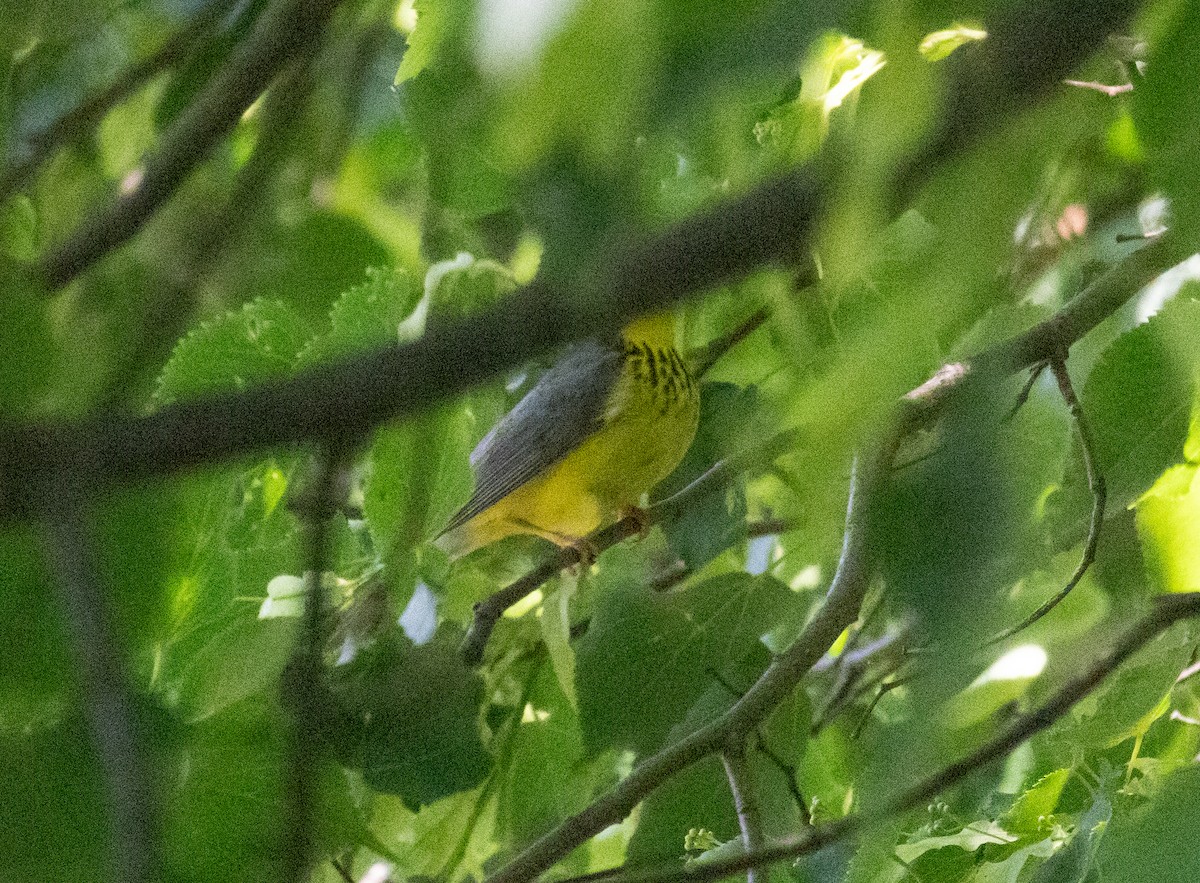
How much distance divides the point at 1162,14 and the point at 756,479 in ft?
4.25

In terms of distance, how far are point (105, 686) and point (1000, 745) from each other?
720 mm

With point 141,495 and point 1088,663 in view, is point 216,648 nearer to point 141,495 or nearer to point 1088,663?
point 141,495

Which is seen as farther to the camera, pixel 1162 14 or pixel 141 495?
pixel 141 495

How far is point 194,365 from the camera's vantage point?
1190mm

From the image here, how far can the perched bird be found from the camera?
8.20ft

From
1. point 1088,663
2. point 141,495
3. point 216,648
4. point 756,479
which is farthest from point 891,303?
point 756,479

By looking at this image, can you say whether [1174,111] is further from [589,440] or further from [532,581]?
[589,440]

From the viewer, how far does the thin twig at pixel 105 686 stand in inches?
17.1

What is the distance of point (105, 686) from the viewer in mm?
455

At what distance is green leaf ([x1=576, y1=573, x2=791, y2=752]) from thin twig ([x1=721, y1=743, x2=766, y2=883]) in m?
0.11

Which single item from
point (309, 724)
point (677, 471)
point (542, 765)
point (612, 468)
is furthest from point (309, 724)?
point (612, 468)

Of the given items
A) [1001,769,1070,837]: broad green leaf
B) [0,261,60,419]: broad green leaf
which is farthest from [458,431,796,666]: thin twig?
[0,261,60,419]: broad green leaf

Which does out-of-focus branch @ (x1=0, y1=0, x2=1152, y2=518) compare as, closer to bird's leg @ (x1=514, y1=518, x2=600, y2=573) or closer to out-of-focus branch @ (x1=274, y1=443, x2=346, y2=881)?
out-of-focus branch @ (x1=274, y1=443, x2=346, y2=881)

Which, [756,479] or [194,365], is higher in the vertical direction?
[194,365]
